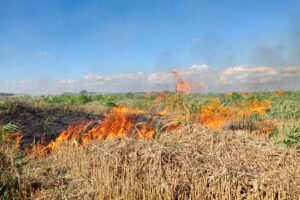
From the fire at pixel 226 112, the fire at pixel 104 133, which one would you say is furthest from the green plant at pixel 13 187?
the fire at pixel 226 112

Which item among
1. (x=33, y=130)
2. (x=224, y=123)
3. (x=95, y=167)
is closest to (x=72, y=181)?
(x=95, y=167)

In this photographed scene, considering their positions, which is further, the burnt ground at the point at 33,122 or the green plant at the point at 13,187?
the burnt ground at the point at 33,122

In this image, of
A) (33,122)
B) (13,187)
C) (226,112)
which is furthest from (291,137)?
(33,122)

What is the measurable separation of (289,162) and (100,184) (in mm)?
3091

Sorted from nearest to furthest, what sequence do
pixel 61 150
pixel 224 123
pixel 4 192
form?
1. pixel 4 192
2. pixel 61 150
3. pixel 224 123

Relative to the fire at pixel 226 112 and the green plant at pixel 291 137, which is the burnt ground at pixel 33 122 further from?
the green plant at pixel 291 137

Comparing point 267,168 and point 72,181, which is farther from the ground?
point 267,168

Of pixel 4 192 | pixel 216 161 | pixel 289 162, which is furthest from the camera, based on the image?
pixel 289 162

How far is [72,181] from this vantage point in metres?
3.34

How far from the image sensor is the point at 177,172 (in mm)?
2848

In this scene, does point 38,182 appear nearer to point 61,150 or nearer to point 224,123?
point 61,150

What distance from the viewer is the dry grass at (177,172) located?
104 inches

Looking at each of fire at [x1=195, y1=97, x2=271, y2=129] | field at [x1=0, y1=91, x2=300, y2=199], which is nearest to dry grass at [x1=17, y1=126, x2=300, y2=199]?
field at [x1=0, y1=91, x2=300, y2=199]

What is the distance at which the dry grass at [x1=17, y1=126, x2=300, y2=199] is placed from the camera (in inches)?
104
